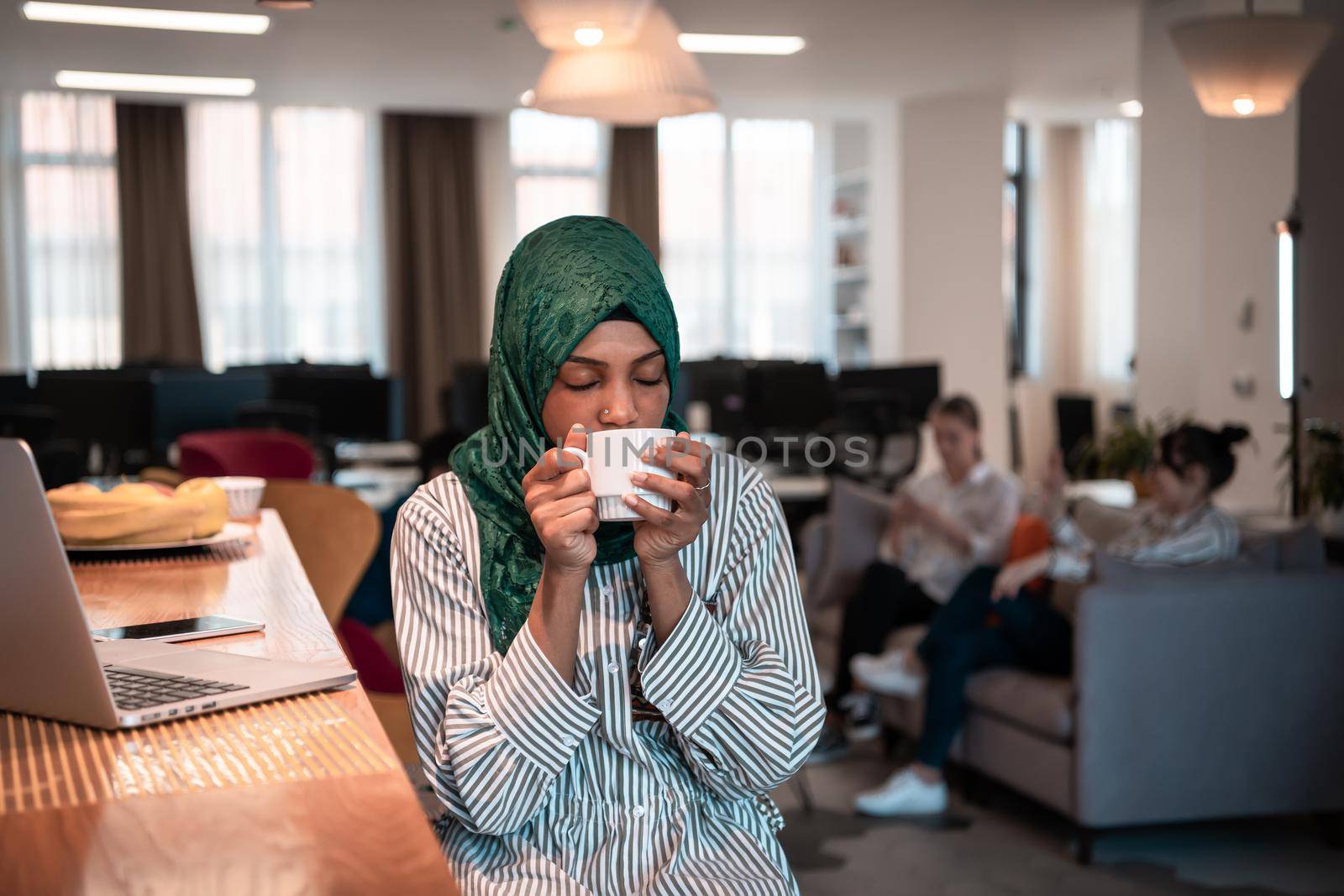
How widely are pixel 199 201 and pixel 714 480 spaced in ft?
31.1

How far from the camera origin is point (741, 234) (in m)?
11.3

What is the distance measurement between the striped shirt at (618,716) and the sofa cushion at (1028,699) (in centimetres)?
207

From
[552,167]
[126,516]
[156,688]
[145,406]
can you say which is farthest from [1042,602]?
[552,167]

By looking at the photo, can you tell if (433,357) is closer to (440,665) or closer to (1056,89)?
(1056,89)

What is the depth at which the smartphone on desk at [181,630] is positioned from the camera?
1.22m

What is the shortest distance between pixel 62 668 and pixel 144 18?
21.3ft

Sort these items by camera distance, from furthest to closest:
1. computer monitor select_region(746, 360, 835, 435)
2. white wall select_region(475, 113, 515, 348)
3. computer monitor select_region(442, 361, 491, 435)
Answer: white wall select_region(475, 113, 515, 348) < computer monitor select_region(746, 360, 835, 435) < computer monitor select_region(442, 361, 491, 435)

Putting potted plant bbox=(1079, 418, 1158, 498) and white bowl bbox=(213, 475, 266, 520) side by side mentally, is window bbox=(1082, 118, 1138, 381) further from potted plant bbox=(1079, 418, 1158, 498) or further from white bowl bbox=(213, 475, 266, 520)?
white bowl bbox=(213, 475, 266, 520)

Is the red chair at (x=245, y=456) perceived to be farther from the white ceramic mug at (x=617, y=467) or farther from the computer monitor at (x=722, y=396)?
the computer monitor at (x=722, y=396)

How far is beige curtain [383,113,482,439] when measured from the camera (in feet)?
33.8

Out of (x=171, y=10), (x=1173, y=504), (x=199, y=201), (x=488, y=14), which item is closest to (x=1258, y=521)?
(x=1173, y=504)

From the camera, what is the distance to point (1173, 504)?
3482 millimetres

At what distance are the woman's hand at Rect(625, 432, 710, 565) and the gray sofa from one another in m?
2.25

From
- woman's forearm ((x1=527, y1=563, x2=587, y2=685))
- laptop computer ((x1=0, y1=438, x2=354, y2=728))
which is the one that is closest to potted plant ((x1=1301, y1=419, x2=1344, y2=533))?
woman's forearm ((x1=527, y1=563, x2=587, y2=685))
